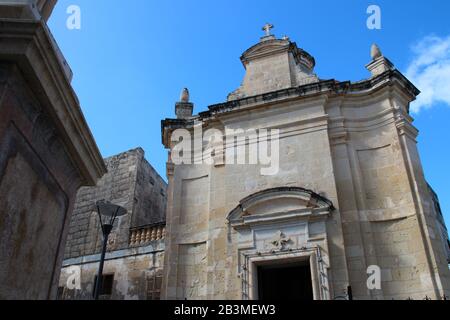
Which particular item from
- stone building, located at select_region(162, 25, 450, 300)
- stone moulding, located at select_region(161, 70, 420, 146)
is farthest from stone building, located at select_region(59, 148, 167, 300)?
stone moulding, located at select_region(161, 70, 420, 146)

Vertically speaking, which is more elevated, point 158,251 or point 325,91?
point 325,91

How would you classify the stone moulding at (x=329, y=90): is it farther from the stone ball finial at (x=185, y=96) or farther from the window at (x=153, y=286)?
the window at (x=153, y=286)

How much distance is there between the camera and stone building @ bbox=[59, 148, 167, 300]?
12.0 meters

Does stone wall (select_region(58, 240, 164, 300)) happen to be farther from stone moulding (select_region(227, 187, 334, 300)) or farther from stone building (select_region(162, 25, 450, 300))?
stone moulding (select_region(227, 187, 334, 300))

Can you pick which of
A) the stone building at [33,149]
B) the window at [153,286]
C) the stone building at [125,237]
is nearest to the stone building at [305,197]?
the window at [153,286]

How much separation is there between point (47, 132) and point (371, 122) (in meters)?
8.85

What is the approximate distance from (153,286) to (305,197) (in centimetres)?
528

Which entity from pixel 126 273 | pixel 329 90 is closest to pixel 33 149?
pixel 329 90

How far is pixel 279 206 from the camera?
9.44m

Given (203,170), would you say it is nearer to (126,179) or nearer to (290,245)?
(290,245)

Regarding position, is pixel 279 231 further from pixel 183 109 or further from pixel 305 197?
pixel 183 109

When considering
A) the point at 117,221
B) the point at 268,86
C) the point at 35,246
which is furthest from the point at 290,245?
the point at 117,221

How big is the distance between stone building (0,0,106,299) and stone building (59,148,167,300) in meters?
8.63

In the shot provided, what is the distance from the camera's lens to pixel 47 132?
3115 mm
